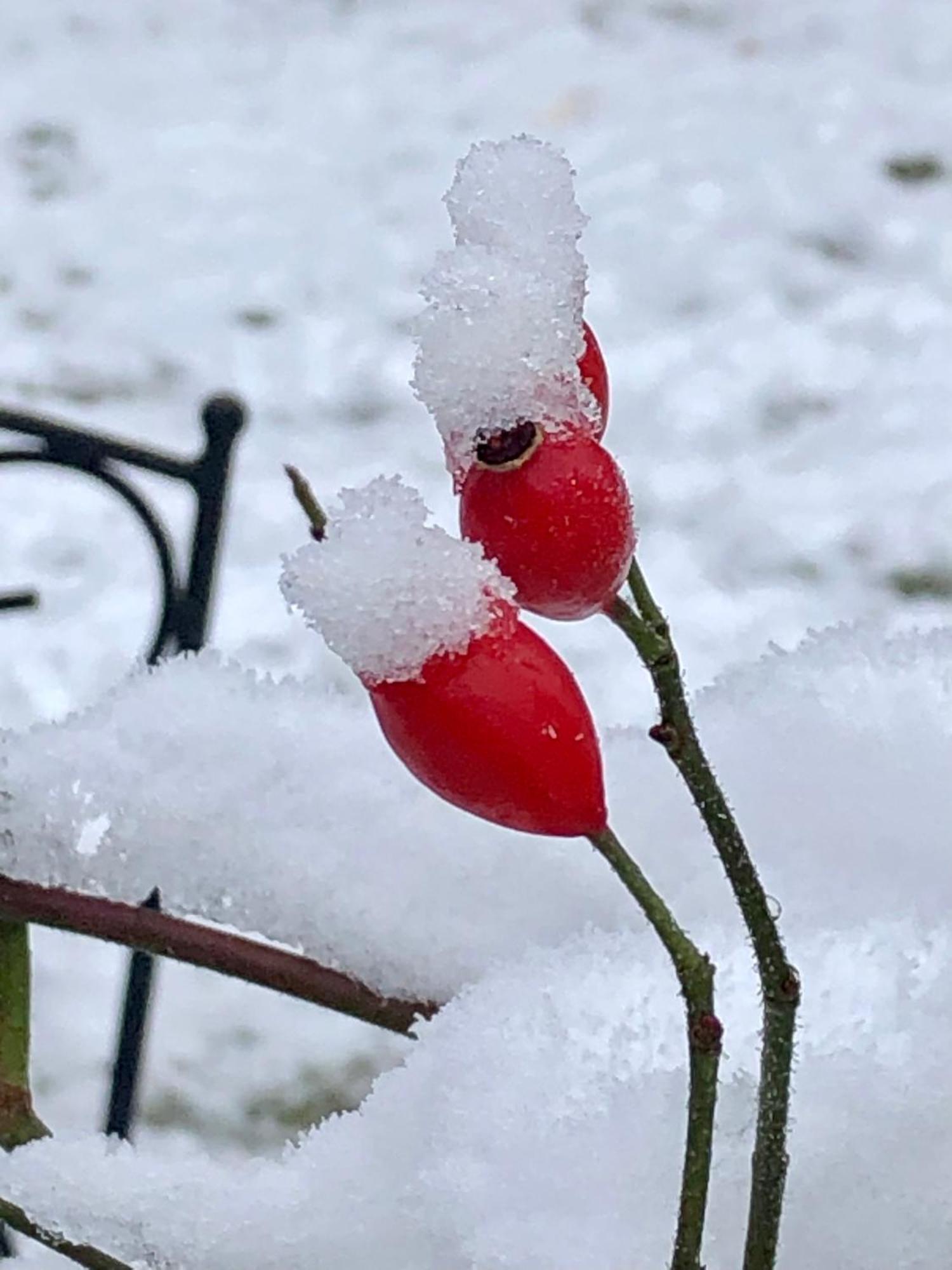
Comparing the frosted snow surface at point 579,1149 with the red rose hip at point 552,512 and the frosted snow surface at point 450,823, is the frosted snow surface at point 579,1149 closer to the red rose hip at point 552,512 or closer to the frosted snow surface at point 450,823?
the frosted snow surface at point 450,823

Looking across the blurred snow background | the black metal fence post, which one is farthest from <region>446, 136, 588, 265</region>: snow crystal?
the blurred snow background

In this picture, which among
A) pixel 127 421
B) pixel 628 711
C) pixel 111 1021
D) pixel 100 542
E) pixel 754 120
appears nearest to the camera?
pixel 111 1021

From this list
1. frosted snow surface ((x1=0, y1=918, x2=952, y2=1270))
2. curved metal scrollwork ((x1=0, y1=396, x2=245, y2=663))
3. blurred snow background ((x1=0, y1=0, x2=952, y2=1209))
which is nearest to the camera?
frosted snow surface ((x1=0, y1=918, x2=952, y2=1270))

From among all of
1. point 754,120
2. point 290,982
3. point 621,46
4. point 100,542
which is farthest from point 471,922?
point 621,46

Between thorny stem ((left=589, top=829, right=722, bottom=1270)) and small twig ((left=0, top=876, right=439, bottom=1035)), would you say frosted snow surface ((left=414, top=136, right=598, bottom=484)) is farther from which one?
small twig ((left=0, top=876, right=439, bottom=1035))

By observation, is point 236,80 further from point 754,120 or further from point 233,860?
point 233,860

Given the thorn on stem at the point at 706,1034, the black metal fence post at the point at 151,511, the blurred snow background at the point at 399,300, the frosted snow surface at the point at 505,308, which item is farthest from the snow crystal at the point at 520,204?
the blurred snow background at the point at 399,300
